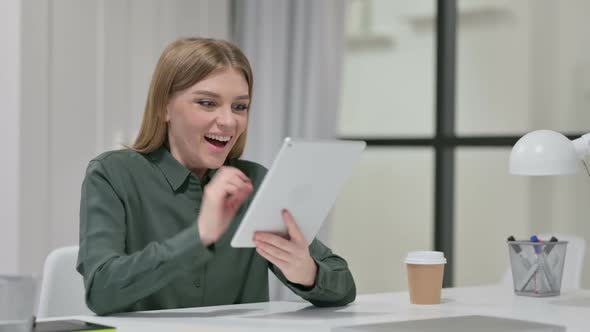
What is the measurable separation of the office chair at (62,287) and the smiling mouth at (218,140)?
0.43m

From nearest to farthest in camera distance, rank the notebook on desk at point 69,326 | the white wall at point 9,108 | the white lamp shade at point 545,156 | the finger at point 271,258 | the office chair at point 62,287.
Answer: the notebook on desk at point 69,326
the finger at point 271,258
the white lamp shade at point 545,156
the office chair at point 62,287
the white wall at point 9,108

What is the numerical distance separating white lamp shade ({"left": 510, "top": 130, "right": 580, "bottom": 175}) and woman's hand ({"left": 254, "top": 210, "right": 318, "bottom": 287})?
513 mm

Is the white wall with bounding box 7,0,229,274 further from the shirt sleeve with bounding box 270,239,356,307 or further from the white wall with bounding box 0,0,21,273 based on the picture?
the shirt sleeve with bounding box 270,239,356,307

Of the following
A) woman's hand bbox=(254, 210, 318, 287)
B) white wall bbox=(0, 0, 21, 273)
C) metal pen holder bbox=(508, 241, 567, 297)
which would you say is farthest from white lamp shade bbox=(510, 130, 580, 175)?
white wall bbox=(0, 0, 21, 273)

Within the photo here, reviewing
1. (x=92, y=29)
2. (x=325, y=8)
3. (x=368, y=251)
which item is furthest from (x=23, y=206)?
(x=368, y=251)

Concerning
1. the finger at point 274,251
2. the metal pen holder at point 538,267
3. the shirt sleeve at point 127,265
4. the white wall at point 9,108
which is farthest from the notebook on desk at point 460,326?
the white wall at point 9,108

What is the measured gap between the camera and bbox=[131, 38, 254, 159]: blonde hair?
1.99m

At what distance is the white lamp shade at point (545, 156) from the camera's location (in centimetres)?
196

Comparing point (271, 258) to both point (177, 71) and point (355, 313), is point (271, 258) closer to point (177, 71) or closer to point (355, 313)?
point (355, 313)

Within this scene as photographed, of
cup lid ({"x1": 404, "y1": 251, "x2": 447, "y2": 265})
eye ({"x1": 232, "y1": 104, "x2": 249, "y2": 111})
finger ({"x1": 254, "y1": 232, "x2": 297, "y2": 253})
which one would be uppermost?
eye ({"x1": 232, "y1": 104, "x2": 249, "y2": 111})

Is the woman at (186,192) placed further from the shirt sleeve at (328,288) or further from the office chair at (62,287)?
the office chair at (62,287)

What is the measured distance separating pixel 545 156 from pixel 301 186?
605mm

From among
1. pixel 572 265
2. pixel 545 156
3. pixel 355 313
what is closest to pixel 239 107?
pixel 355 313

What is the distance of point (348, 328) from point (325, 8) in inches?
102
